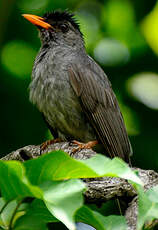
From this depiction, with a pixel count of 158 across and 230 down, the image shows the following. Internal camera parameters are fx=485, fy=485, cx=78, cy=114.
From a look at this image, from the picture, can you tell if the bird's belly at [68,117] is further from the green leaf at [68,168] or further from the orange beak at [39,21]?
the green leaf at [68,168]

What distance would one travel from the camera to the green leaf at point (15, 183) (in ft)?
5.37

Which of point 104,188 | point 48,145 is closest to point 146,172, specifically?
point 104,188

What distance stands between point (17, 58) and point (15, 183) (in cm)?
459

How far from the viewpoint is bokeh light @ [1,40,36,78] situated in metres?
6.13

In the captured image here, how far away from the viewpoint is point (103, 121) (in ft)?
17.6

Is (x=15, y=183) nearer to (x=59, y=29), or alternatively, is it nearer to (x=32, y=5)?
(x=59, y=29)

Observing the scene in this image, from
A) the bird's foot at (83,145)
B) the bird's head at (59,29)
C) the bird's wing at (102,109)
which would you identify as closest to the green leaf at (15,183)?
the bird's foot at (83,145)

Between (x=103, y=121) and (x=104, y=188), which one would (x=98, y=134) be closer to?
(x=103, y=121)

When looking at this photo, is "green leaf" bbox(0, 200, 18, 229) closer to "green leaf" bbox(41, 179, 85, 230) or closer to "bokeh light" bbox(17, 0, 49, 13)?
"green leaf" bbox(41, 179, 85, 230)

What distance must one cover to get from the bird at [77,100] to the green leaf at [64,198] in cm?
330

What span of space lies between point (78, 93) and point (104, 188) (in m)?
2.59

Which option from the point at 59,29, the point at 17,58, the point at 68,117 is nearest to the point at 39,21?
the point at 59,29

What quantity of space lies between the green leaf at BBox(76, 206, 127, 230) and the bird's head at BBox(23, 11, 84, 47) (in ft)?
14.2

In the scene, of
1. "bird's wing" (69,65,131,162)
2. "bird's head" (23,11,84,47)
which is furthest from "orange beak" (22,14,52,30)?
"bird's wing" (69,65,131,162)
